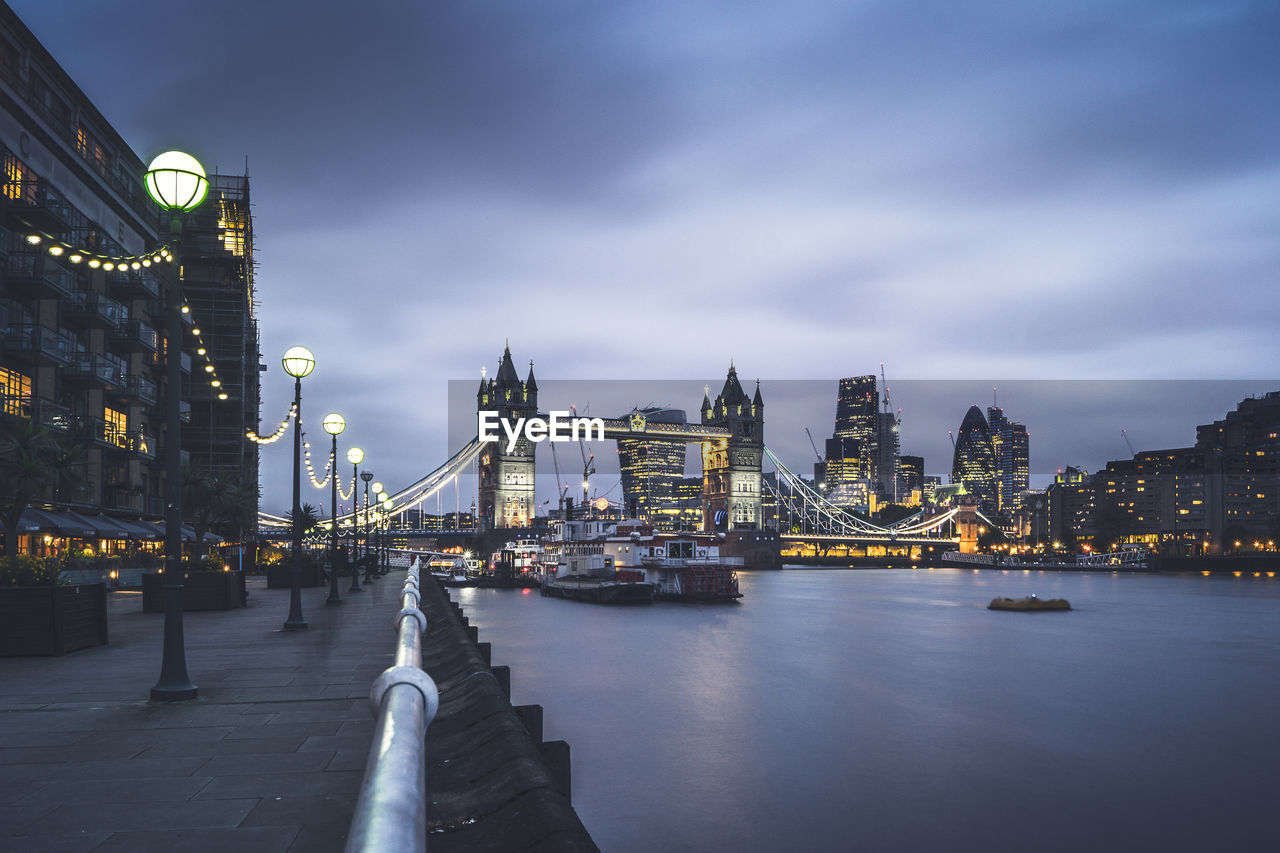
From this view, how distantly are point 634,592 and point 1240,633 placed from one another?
40.6 m

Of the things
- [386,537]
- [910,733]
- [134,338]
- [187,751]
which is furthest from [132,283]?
[386,537]

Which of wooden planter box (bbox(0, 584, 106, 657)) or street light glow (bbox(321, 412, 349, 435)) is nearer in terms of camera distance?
wooden planter box (bbox(0, 584, 106, 657))

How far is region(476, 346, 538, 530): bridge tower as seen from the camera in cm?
16050

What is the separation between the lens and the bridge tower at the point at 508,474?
527 feet

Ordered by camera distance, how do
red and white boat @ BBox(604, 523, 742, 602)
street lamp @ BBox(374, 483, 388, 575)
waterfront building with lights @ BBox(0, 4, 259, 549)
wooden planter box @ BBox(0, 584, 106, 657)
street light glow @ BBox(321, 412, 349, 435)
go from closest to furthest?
wooden planter box @ BBox(0, 584, 106, 657) < street light glow @ BBox(321, 412, 349, 435) < waterfront building with lights @ BBox(0, 4, 259, 549) < street lamp @ BBox(374, 483, 388, 575) < red and white boat @ BBox(604, 523, 742, 602)

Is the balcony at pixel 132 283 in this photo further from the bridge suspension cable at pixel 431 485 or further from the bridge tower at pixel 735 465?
the bridge tower at pixel 735 465

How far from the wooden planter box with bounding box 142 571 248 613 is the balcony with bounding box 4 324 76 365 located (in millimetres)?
17561

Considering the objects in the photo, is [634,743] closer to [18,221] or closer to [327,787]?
[327,787]

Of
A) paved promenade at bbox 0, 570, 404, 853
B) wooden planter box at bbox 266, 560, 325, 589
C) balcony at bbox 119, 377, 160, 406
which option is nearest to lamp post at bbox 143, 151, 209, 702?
paved promenade at bbox 0, 570, 404, 853

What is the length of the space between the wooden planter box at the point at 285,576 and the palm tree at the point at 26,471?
27.1ft

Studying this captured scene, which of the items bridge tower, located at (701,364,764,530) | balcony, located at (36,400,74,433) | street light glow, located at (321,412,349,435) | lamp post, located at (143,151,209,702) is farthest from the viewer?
bridge tower, located at (701,364,764,530)

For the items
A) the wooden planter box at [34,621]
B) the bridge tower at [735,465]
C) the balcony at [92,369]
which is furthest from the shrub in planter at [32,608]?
the bridge tower at [735,465]

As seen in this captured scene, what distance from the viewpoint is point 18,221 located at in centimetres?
3594

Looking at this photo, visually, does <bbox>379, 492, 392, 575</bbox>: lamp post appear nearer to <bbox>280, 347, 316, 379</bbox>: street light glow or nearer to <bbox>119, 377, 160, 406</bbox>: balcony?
<bbox>119, 377, 160, 406</bbox>: balcony
